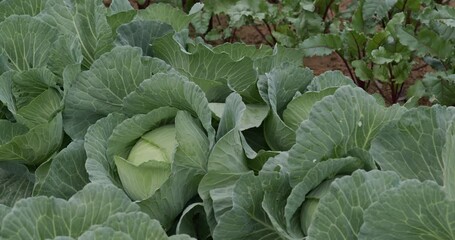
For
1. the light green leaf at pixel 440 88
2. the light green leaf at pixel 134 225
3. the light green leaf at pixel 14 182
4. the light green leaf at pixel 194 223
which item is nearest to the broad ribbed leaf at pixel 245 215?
the light green leaf at pixel 194 223

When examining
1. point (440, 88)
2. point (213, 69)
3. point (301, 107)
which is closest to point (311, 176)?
point (301, 107)

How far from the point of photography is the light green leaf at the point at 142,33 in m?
2.17

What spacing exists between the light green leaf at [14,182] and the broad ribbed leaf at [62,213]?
62cm

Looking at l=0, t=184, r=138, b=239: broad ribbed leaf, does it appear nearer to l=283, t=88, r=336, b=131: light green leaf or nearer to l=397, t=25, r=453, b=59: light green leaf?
l=283, t=88, r=336, b=131: light green leaf

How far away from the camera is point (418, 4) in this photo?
126 inches

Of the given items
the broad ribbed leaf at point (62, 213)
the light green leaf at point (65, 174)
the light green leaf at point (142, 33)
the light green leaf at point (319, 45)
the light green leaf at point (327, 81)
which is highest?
the broad ribbed leaf at point (62, 213)

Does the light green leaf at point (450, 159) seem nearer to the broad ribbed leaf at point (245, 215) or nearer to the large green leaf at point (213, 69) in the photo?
the broad ribbed leaf at point (245, 215)

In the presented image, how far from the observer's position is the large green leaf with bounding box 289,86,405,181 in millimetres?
1566

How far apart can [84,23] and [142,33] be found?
18 centimetres

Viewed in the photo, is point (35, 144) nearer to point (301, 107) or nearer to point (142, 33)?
point (142, 33)

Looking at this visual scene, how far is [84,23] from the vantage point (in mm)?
2217

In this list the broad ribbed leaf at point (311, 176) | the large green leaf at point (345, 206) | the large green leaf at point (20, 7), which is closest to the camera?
the large green leaf at point (345, 206)

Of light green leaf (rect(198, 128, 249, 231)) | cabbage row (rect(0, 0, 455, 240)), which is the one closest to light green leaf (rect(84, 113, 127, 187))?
cabbage row (rect(0, 0, 455, 240))

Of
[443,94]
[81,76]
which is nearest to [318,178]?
[81,76]
